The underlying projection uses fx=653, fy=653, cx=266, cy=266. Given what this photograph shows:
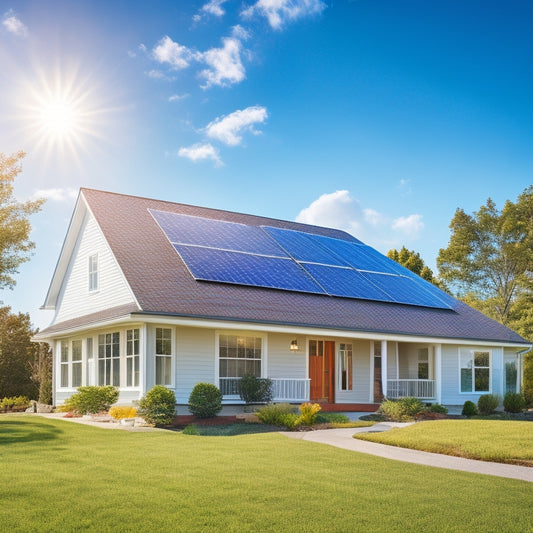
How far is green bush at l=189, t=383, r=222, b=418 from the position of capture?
57.2 ft

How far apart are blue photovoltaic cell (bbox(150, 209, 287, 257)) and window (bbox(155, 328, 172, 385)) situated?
4.14 meters

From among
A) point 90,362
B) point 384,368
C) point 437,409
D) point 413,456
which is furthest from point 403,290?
point 413,456

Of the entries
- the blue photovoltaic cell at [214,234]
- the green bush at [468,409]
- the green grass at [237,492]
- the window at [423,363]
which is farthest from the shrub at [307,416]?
the window at [423,363]

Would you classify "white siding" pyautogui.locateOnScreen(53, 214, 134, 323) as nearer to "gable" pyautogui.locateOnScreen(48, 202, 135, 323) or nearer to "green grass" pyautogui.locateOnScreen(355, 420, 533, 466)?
"gable" pyautogui.locateOnScreen(48, 202, 135, 323)

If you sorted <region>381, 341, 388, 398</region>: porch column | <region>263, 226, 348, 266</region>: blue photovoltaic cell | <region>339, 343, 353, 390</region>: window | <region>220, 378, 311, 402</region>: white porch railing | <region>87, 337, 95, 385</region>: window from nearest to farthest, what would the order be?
<region>220, 378, 311, 402</region>: white porch railing → <region>87, 337, 95, 385</region>: window → <region>381, 341, 388, 398</region>: porch column → <region>339, 343, 353, 390</region>: window → <region>263, 226, 348, 266</region>: blue photovoltaic cell

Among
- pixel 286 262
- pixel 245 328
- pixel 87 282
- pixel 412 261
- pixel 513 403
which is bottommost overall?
pixel 513 403

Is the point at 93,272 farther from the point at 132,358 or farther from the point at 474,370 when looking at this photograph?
the point at 474,370

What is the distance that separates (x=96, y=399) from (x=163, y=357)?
7.63 ft

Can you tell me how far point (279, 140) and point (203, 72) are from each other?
13.2 feet

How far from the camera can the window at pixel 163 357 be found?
60.1 feet

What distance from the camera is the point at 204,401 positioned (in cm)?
1750

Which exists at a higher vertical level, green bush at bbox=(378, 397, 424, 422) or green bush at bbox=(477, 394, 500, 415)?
green bush at bbox=(378, 397, 424, 422)

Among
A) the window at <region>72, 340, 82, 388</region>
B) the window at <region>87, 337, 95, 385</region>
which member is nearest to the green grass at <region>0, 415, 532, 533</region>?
the window at <region>87, 337, 95, 385</region>

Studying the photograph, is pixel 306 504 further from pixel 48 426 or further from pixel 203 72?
pixel 203 72
